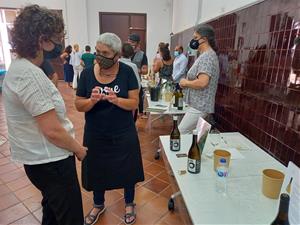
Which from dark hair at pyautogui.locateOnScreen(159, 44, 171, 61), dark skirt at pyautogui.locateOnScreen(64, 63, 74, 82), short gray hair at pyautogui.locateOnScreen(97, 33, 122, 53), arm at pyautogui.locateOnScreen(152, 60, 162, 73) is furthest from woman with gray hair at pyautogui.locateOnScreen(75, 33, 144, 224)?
dark skirt at pyautogui.locateOnScreen(64, 63, 74, 82)

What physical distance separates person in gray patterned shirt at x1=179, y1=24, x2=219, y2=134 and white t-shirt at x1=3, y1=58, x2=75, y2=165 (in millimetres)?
1135

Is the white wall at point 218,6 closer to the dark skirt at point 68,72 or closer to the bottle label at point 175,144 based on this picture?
the bottle label at point 175,144

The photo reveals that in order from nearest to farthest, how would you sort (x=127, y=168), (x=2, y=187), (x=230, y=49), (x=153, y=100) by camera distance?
(x=127, y=168), (x=2, y=187), (x=230, y=49), (x=153, y=100)

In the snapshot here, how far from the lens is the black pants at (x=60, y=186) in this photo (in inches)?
44.3

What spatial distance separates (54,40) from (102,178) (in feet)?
3.34

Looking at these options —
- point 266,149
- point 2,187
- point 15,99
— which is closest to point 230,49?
point 266,149

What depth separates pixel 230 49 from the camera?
2.43m

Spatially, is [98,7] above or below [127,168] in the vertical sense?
above

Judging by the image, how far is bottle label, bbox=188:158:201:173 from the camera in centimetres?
127

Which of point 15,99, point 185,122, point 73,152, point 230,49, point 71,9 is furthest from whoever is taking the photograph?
point 71,9

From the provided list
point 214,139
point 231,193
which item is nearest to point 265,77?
point 214,139

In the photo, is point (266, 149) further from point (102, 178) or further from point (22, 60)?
point (22, 60)

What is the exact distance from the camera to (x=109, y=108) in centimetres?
154

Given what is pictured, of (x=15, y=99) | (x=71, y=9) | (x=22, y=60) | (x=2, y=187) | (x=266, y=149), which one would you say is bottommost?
(x=2, y=187)
